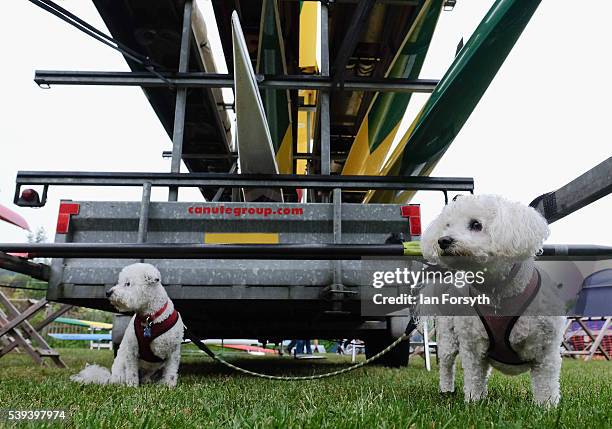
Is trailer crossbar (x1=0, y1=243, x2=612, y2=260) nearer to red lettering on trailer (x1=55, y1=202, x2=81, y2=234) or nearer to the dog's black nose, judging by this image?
the dog's black nose

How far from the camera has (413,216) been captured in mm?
3271

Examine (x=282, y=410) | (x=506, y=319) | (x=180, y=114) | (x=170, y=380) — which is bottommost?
(x=170, y=380)

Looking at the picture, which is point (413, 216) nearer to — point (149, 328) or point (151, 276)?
point (151, 276)

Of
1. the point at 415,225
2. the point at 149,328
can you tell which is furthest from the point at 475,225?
the point at 149,328

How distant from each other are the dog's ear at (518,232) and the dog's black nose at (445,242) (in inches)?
6.5

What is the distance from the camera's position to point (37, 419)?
149 centimetres

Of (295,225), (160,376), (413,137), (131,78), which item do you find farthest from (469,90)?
(160,376)

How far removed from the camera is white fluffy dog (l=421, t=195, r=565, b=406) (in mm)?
1859

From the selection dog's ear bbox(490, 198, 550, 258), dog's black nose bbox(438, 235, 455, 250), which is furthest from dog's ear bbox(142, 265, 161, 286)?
dog's ear bbox(490, 198, 550, 258)

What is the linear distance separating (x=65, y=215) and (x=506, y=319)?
280cm

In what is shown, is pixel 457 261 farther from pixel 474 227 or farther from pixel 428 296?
pixel 428 296

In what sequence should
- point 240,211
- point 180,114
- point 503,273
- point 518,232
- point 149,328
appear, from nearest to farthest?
point 518,232 → point 503,273 → point 149,328 → point 240,211 → point 180,114

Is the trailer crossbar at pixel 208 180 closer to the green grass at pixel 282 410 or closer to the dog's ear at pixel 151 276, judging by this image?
the dog's ear at pixel 151 276

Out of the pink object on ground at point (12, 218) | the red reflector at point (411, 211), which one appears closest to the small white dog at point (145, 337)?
the red reflector at point (411, 211)
